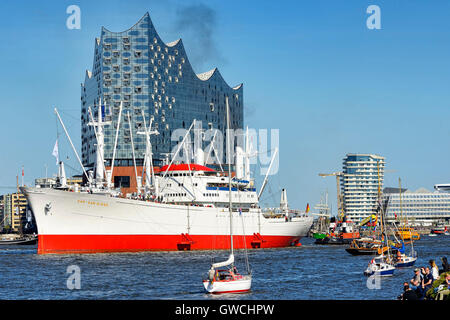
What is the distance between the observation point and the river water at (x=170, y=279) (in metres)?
54.2

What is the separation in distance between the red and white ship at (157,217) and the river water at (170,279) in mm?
6814

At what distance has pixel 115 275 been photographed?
6956 centimetres

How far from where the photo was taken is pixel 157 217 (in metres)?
108

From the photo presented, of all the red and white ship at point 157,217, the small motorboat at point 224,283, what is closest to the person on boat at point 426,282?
the small motorboat at point 224,283

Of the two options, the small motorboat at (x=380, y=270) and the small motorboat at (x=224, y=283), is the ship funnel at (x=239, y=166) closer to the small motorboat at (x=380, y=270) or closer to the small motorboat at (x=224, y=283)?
the small motorboat at (x=380, y=270)

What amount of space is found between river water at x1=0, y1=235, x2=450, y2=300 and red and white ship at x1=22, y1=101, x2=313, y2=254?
6814mm

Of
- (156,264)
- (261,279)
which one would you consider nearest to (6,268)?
(156,264)

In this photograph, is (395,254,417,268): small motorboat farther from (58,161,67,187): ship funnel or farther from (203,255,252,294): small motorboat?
(58,161,67,187): ship funnel

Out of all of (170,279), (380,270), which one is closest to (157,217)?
(170,279)

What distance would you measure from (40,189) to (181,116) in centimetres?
9517

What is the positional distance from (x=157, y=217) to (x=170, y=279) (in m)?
43.5

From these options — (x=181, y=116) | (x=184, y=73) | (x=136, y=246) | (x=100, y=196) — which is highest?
(x=184, y=73)
